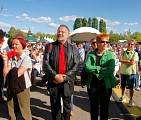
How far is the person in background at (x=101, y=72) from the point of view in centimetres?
428

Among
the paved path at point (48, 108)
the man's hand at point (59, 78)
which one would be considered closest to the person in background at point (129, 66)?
the paved path at point (48, 108)

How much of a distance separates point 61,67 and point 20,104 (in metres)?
0.92

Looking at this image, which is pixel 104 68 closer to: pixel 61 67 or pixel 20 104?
pixel 61 67

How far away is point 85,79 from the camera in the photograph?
14.9ft

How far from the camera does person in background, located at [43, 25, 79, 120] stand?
4.28 meters

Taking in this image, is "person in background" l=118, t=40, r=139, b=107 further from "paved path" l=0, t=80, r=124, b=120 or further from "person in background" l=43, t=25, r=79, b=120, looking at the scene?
"person in background" l=43, t=25, r=79, b=120

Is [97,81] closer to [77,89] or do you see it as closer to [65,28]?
[65,28]

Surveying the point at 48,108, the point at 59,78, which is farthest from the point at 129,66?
the point at 59,78

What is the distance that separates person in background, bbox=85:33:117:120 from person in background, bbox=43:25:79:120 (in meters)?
0.29

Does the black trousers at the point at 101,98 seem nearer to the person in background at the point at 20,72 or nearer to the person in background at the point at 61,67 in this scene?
the person in background at the point at 61,67

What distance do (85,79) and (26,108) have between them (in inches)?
47.6

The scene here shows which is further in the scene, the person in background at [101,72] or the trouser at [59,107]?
the trouser at [59,107]

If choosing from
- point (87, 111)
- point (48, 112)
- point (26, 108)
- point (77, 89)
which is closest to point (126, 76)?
point (87, 111)

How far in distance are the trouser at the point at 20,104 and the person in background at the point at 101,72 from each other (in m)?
1.12
